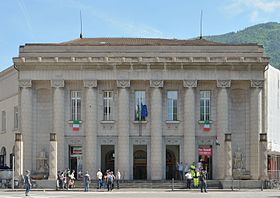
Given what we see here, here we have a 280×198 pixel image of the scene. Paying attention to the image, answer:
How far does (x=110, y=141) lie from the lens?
67.7 metres

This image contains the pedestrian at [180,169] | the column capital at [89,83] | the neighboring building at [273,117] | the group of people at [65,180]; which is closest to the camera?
→ the group of people at [65,180]

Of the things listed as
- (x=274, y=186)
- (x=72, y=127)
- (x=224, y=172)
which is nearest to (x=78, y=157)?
(x=72, y=127)

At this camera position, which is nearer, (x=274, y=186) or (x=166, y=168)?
(x=274, y=186)

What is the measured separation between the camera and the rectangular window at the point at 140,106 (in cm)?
6756

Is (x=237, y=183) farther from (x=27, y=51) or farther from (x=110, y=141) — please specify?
(x=27, y=51)

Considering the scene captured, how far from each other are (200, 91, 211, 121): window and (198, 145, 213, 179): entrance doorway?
2671mm

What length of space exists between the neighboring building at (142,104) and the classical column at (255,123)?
0.30ft

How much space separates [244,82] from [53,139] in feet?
59.8

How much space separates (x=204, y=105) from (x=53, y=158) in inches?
582

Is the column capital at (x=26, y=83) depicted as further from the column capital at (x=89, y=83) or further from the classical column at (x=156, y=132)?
the classical column at (x=156, y=132)

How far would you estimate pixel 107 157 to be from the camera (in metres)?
70.4

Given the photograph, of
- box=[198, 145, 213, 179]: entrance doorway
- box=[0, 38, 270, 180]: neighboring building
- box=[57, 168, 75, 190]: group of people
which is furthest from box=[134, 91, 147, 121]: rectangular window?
box=[57, 168, 75, 190]: group of people

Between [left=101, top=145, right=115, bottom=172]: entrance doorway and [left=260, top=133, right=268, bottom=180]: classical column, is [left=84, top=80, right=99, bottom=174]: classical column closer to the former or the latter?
[left=101, top=145, right=115, bottom=172]: entrance doorway

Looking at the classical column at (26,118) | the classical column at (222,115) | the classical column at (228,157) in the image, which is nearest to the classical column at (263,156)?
the classical column at (228,157)
